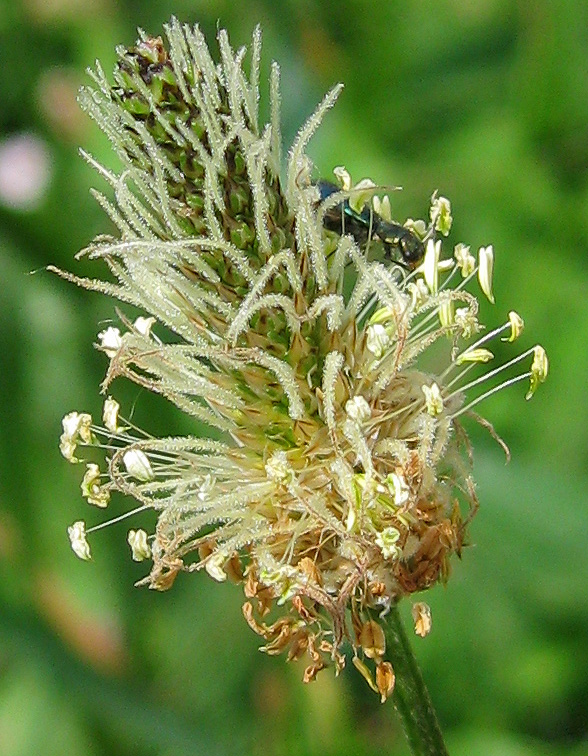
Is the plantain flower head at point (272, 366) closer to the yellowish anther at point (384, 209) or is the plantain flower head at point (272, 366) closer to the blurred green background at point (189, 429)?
the yellowish anther at point (384, 209)

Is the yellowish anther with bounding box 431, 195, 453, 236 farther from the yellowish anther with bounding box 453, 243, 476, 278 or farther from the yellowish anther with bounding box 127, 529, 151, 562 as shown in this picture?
the yellowish anther with bounding box 127, 529, 151, 562

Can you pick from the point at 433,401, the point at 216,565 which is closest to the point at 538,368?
the point at 433,401

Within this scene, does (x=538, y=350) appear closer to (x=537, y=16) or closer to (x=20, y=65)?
(x=537, y=16)

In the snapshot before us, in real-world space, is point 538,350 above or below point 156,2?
below

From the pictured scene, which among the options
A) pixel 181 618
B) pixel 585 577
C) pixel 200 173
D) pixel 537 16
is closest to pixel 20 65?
pixel 537 16

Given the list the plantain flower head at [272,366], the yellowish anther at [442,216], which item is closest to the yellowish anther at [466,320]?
the plantain flower head at [272,366]
